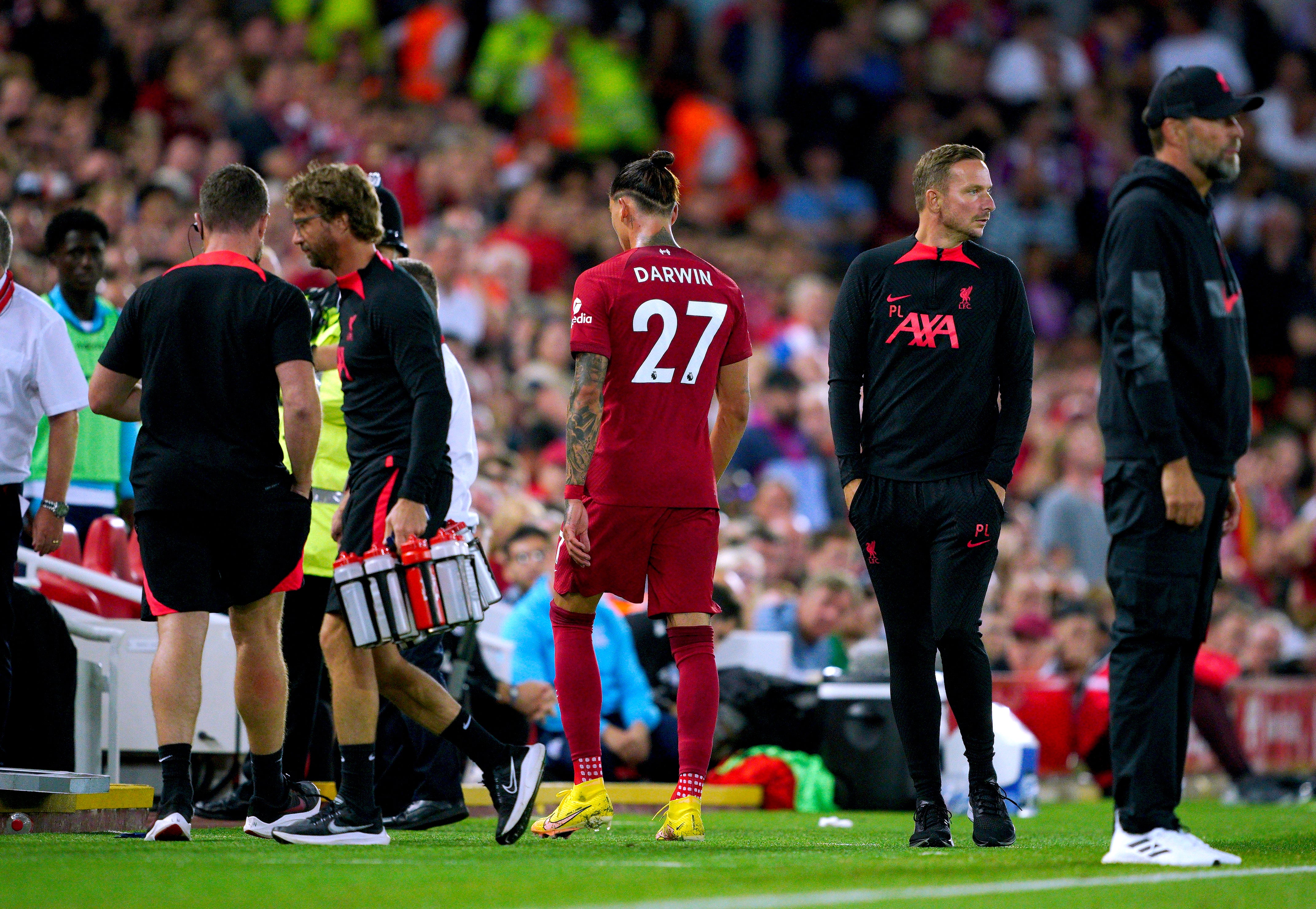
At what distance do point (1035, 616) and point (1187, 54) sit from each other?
10.7 meters

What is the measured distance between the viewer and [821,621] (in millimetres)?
11164

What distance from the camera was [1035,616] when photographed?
12.5 m

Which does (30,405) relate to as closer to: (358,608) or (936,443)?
(358,608)

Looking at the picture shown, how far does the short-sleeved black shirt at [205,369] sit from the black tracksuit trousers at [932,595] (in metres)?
1.98

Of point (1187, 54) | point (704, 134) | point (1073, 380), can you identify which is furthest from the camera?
point (1187, 54)

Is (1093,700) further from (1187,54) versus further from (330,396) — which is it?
(1187,54)

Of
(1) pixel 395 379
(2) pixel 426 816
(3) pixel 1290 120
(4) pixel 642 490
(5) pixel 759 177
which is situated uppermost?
(3) pixel 1290 120

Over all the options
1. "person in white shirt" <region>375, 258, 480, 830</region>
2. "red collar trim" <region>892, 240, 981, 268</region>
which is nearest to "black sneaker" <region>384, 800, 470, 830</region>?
"person in white shirt" <region>375, 258, 480, 830</region>

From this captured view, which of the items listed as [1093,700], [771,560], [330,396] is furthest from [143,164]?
[1093,700]

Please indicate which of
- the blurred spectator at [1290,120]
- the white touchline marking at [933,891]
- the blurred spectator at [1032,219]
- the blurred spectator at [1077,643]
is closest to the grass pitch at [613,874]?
the white touchline marking at [933,891]

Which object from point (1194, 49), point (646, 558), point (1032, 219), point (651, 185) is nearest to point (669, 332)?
point (651, 185)

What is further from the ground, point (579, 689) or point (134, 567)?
point (134, 567)

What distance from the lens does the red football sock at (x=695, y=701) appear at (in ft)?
20.6

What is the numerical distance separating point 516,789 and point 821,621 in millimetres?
5307
